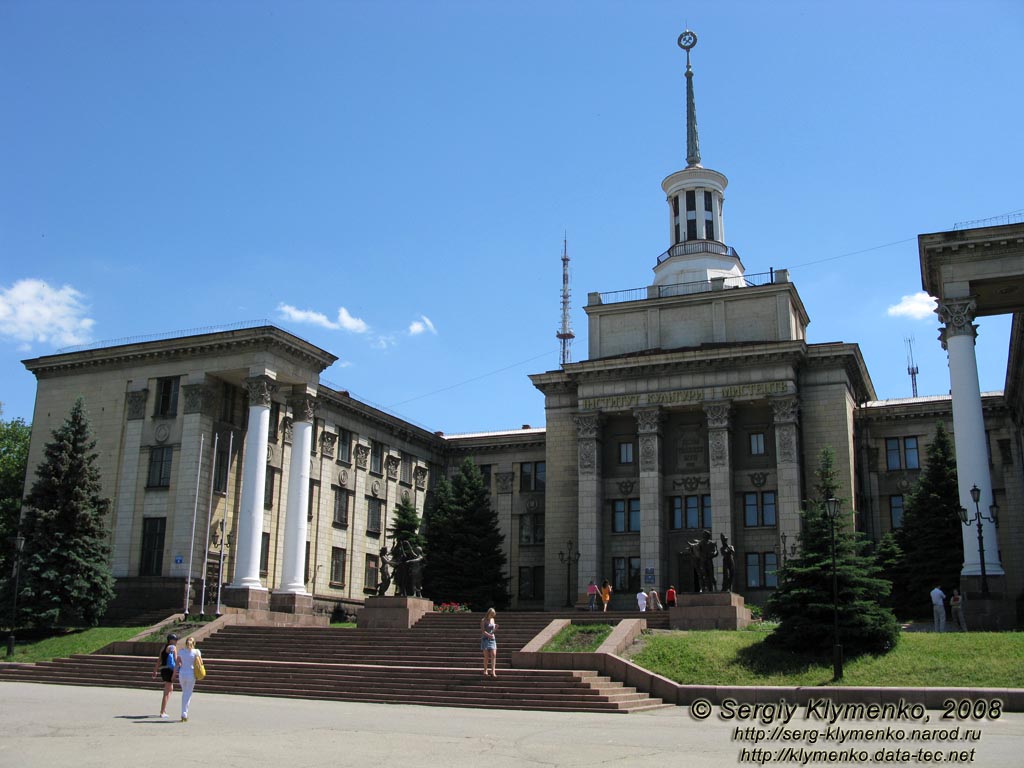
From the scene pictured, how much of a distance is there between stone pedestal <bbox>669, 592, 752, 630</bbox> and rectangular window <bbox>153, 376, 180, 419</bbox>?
23.9 m

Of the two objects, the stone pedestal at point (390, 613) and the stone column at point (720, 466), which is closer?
the stone pedestal at point (390, 613)

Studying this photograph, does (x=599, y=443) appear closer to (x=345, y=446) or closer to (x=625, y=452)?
(x=625, y=452)

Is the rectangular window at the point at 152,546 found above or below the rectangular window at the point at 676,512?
below

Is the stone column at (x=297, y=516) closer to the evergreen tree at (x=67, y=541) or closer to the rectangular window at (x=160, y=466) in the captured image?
the rectangular window at (x=160, y=466)

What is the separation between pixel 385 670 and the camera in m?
25.8

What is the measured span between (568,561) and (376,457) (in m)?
12.3

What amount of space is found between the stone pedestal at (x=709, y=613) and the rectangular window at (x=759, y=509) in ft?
53.6

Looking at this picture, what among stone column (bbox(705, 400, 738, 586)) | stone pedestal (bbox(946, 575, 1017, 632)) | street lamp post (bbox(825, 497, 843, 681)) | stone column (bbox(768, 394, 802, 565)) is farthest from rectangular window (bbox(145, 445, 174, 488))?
stone pedestal (bbox(946, 575, 1017, 632))

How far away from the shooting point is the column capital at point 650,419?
159 ft

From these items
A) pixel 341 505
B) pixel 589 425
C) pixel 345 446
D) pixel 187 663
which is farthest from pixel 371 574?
pixel 187 663

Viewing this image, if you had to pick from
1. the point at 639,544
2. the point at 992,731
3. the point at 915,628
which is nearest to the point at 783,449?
the point at 639,544

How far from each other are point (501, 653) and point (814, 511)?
10441mm

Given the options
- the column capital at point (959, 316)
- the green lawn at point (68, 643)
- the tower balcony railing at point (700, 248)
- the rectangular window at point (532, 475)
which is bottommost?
the green lawn at point (68, 643)

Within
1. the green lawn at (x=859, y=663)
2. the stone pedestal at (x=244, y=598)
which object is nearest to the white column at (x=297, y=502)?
the stone pedestal at (x=244, y=598)
